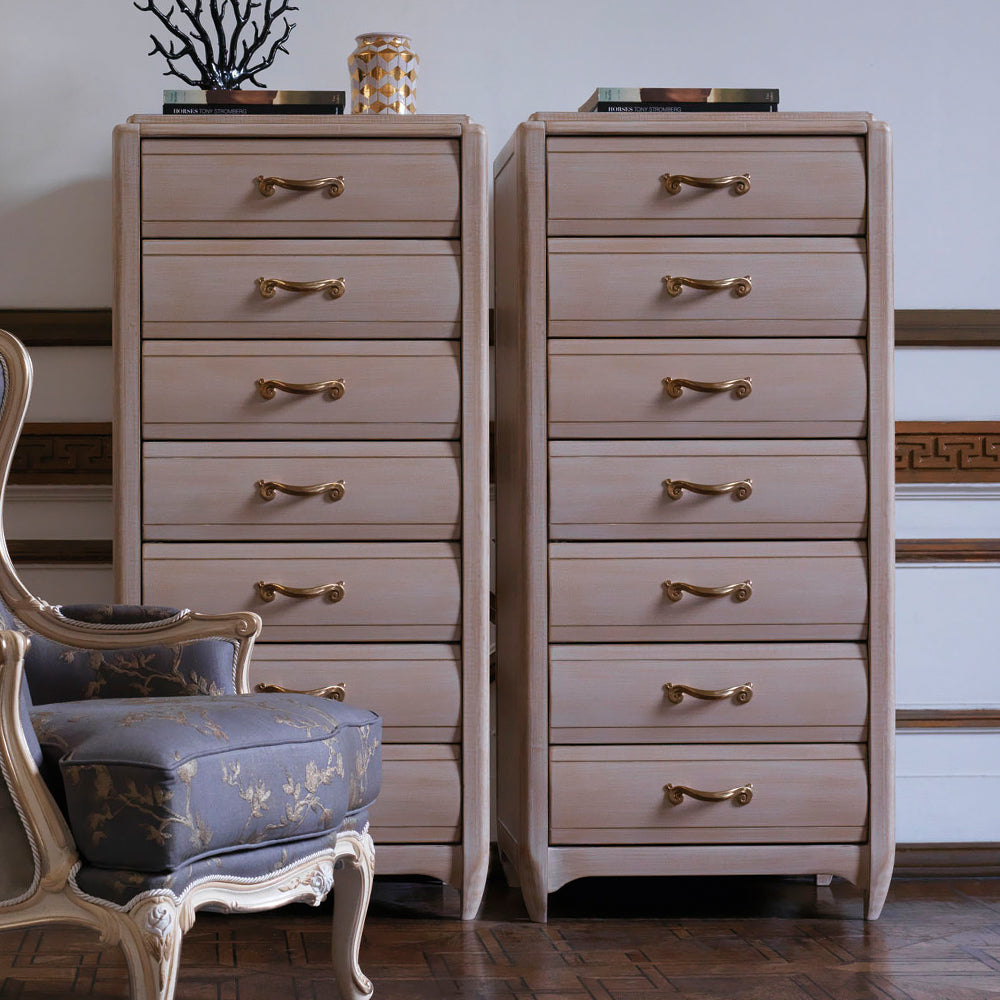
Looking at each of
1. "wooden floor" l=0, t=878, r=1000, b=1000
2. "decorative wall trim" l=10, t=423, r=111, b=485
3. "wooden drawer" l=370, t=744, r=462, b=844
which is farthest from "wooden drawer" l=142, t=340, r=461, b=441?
"wooden floor" l=0, t=878, r=1000, b=1000

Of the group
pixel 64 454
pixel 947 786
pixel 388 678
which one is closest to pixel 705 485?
pixel 388 678

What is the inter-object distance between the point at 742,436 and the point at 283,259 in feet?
2.72

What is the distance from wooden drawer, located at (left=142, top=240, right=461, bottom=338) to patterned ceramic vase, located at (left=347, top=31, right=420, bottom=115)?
29 centimetres

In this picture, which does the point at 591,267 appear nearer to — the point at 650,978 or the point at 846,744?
the point at 846,744

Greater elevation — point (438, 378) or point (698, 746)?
point (438, 378)

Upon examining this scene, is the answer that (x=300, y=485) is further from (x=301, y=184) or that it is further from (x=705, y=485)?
(x=705, y=485)

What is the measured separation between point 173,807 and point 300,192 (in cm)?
113

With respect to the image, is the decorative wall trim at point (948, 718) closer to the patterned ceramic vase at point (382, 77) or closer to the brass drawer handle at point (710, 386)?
the brass drawer handle at point (710, 386)

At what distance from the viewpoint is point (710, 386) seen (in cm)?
203

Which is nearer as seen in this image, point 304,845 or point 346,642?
point 304,845

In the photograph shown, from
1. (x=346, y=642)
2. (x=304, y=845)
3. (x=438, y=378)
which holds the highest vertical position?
(x=438, y=378)

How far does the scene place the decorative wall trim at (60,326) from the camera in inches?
93.5

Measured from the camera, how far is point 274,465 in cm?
201

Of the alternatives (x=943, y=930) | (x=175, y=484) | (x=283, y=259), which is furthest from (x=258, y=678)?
(x=943, y=930)
